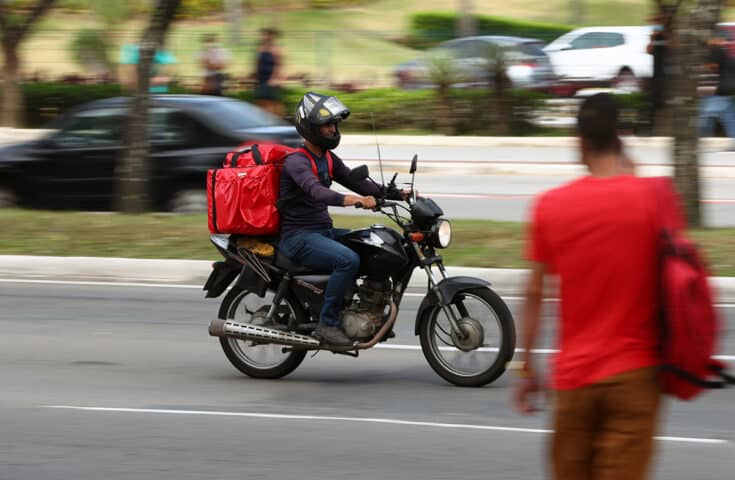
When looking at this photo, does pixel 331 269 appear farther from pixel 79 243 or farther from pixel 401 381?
pixel 79 243

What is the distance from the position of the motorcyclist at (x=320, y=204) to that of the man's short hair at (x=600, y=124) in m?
3.47

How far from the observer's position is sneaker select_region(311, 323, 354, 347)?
25.9ft

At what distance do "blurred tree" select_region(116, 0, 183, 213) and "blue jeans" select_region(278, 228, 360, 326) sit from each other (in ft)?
21.1

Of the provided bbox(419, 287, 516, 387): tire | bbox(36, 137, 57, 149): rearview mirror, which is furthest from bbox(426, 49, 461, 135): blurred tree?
bbox(419, 287, 516, 387): tire

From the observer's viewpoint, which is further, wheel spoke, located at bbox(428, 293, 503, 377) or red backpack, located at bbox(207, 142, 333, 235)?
red backpack, located at bbox(207, 142, 333, 235)

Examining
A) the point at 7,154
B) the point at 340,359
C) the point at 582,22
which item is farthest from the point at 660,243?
the point at 582,22

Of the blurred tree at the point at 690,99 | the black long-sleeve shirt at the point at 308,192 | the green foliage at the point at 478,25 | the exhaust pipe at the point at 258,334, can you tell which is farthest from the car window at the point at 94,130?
the green foliage at the point at 478,25

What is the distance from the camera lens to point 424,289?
11328 mm

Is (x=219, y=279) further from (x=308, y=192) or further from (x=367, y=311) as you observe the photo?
(x=308, y=192)

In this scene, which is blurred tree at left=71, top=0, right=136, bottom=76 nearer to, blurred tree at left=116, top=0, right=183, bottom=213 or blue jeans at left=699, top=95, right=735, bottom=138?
blue jeans at left=699, top=95, right=735, bottom=138

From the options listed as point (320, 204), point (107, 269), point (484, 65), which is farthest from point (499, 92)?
point (320, 204)

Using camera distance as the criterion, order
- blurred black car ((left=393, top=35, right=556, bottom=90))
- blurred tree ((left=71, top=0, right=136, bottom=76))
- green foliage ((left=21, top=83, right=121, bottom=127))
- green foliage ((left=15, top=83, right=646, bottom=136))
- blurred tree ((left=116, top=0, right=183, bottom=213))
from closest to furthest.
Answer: blurred tree ((left=116, top=0, right=183, bottom=213)), green foliage ((left=15, top=83, right=646, bottom=136)), blurred black car ((left=393, top=35, right=556, bottom=90)), green foliage ((left=21, top=83, right=121, bottom=127)), blurred tree ((left=71, top=0, right=136, bottom=76))

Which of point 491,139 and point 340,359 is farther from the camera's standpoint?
point 491,139

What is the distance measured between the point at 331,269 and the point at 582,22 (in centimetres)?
3943
